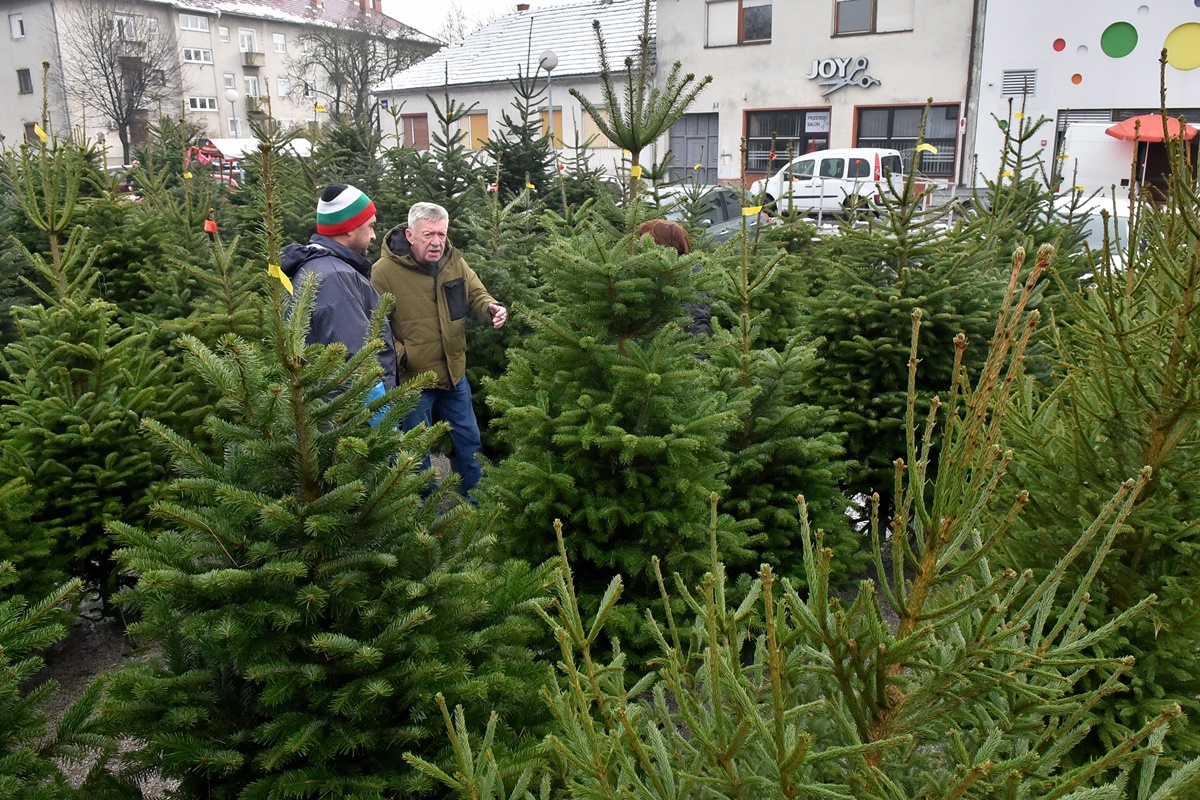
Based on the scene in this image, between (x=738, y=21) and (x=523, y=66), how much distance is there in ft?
29.3

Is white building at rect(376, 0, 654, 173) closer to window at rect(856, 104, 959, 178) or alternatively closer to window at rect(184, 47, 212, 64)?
window at rect(856, 104, 959, 178)

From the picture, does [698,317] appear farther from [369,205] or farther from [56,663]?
[56,663]

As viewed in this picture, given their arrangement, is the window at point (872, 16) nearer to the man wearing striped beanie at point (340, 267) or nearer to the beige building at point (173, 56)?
the beige building at point (173, 56)

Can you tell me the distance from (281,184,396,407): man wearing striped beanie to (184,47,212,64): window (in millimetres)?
53442

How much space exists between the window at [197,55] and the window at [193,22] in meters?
1.13

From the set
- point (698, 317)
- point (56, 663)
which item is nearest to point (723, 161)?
point (698, 317)

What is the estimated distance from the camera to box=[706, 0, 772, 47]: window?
30.8 metres

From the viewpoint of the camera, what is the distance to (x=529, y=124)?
10953 millimetres

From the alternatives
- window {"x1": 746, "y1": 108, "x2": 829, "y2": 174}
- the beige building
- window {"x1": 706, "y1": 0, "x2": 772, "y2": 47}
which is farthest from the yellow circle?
the beige building

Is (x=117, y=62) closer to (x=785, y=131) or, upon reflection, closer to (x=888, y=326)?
(x=785, y=131)

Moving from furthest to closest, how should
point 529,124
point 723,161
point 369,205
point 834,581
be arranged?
point 723,161 < point 529,124 < point 369,205 < point 834,581

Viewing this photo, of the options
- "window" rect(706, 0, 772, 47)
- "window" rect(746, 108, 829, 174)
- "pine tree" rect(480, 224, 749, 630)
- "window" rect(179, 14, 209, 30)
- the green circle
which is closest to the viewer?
"pine tree" rect(480, 224, 749, 630)

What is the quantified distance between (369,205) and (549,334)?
171cm

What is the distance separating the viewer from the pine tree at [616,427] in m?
3.61
